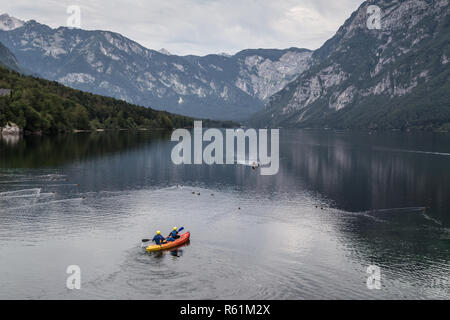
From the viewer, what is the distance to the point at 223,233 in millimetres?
75938

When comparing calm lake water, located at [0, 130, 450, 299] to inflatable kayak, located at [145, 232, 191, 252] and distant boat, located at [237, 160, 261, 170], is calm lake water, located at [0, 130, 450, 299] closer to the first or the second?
inflatable kayak, located at [145, 232, 191, 252]

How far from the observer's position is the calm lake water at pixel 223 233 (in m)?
53.6

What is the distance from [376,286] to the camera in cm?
5419

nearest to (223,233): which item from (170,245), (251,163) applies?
(170,245)

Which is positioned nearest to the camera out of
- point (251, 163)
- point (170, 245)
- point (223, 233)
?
point (170, 245)

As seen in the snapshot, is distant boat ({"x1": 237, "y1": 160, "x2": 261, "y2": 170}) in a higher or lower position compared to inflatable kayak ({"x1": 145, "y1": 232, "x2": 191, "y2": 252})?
higher

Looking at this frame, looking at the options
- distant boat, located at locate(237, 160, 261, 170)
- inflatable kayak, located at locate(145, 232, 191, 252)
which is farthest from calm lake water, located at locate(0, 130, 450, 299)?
distant boat, located at locate(237, 160, 261, 170)

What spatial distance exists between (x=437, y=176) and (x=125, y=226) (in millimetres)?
107284

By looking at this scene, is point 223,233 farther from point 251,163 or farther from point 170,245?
point 251,163

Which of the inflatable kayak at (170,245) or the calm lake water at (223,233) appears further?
the inflatable kayak at (170,245)

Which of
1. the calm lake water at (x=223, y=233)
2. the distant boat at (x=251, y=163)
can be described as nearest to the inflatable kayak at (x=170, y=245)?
the calm lake water at (x=223, y=233)

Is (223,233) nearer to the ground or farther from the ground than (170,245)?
nearer to the ground

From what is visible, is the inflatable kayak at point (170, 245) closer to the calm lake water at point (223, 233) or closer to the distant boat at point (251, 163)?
the calm lake water at point (223, 233)

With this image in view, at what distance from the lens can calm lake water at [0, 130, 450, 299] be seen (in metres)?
53.6
